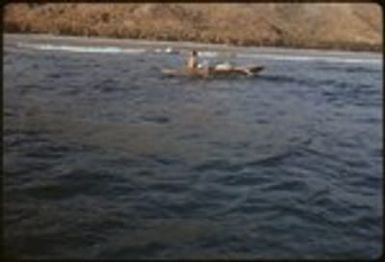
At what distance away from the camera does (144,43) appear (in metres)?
54.9

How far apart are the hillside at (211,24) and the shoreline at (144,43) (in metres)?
1.84

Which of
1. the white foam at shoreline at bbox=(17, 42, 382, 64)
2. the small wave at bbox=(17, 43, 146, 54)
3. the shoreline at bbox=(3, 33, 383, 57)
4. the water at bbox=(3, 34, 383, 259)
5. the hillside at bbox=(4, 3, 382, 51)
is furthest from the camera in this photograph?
the hillside at bbox=(4, 3, 382, 51)

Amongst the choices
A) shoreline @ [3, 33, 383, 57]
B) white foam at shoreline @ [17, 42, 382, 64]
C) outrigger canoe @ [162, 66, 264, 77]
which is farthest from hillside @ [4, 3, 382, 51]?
outrigger canoe @ [162, 66, 264, 77]

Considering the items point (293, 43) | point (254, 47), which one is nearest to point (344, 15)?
point (293, 43)

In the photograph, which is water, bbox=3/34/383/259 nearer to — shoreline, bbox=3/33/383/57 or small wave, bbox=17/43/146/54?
small wave, bbox=17/43/146/54

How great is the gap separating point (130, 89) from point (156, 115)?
249 inches

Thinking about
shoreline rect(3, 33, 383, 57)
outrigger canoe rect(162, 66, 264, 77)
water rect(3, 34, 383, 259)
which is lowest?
shoreline rect(3, 33, 383, 57)

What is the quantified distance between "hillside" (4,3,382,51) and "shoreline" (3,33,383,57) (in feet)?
6.05

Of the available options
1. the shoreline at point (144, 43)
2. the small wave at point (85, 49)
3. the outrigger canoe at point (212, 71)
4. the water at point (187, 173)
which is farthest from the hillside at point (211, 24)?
the water at point (187, 173)

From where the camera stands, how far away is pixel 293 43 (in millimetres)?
63375

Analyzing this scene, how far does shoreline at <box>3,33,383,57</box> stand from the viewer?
50.5m

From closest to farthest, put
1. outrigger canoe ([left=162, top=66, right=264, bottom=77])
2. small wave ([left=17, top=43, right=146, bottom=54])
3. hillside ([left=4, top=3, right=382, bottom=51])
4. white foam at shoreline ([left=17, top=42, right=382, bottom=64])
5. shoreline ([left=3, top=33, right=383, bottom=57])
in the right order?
1. outrigger canoe ([left=162, top=66, right=264, bottom=77])
2. small wave ([left=17, top=43, right=146, bottom=54])
3. white foam at shoreline ([left=17, top=42, right=382, bottom=64])
4. shoreline ([left=3, top=33, right=383, bottom=57])
5. hillside ([left=4, top=3, right=382, bottom=51])

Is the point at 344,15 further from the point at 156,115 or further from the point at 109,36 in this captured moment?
the point at 156,115

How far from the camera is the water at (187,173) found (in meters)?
7.52
